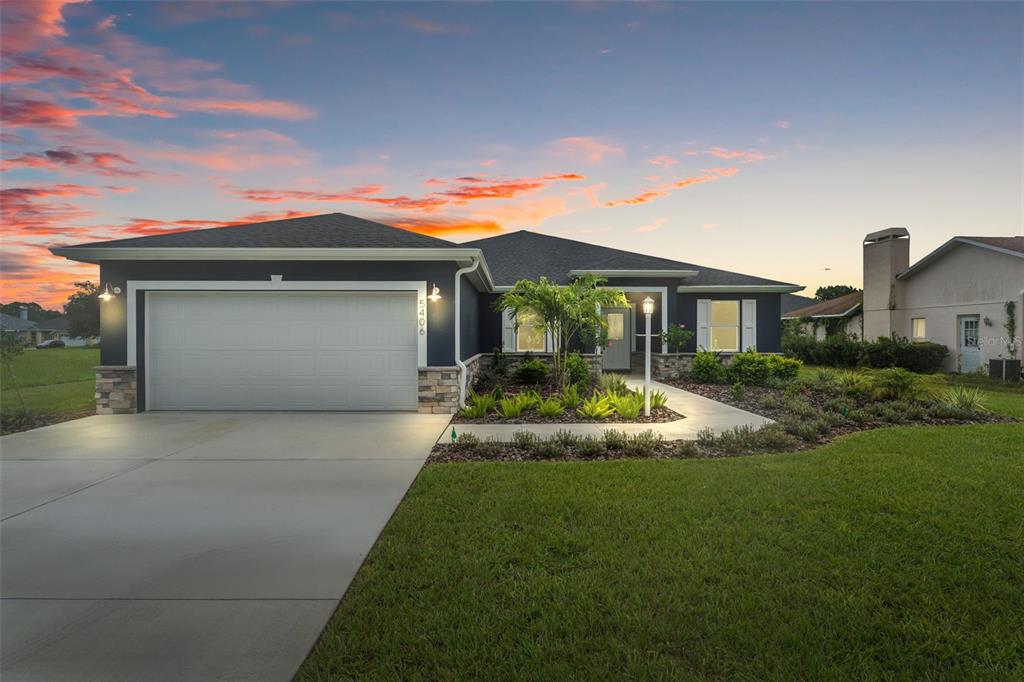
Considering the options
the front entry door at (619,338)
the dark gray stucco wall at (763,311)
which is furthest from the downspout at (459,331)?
the dark gray stucco wall at (763,311)

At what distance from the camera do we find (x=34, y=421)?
337 inches

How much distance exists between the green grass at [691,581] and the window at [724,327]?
11240 millimetres

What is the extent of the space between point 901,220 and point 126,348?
25.0 m

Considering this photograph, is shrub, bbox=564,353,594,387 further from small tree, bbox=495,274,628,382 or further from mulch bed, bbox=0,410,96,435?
mulch bed, bbox=0,410,96,435

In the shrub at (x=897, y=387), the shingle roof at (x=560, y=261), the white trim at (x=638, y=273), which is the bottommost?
the shrub at (x=897, y=387)

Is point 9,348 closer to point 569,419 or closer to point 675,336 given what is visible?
point 569,419

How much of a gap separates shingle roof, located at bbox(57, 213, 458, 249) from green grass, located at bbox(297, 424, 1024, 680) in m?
5.77

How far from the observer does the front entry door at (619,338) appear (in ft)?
54.0

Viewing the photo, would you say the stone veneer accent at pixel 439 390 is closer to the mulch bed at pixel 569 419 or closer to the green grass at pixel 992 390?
the mulch bed at pixel 569 419

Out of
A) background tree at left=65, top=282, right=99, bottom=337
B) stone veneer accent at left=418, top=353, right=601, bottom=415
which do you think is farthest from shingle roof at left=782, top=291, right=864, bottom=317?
background tree at left=65, top=282, right=99, bottom=337

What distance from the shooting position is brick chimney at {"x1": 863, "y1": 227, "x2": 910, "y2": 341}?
19.5 m

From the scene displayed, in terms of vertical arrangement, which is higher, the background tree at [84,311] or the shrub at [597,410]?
the background tree at [84,311]

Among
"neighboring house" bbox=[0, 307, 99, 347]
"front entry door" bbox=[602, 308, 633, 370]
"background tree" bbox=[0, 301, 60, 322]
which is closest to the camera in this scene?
"front entry door" bbox=[602, 308, 633, 370]

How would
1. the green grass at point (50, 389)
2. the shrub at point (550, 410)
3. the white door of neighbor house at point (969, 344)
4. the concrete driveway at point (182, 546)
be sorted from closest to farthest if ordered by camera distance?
the concrete driveway at point (182, 546), the shrub at point (550, 410), the green grass at point (50, 389), the white door of neighbor house at point (969, 344)
